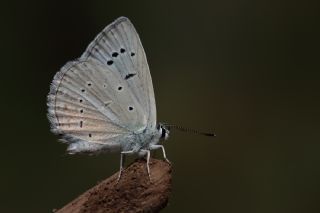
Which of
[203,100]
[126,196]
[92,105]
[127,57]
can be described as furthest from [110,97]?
[203,100]

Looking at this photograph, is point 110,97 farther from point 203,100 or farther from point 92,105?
point 203,100

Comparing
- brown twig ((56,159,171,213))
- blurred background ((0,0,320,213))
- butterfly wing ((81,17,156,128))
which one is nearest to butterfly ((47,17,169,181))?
butterfly wing ((81,17,156,128))

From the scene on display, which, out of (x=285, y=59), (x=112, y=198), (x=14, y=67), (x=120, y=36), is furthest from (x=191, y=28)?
(x=112, y=198)

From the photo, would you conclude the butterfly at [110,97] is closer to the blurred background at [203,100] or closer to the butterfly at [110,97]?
the butterfly at [110,97]

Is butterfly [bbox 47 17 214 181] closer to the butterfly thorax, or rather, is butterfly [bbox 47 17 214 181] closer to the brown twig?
the butterfly thorax

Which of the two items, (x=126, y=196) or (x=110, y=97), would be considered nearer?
(x=126, y=196)

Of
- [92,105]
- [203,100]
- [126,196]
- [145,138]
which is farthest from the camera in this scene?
[203,100]

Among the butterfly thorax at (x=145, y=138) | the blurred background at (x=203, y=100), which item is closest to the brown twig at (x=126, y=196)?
the butterfly thorax at (x=145, y=138)
